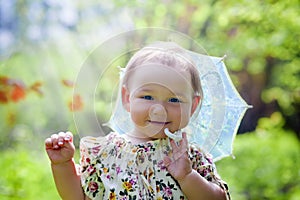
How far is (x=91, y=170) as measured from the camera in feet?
5.03

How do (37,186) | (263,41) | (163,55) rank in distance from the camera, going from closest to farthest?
1. (163,55)
2. (37,186)
3. (263,41)

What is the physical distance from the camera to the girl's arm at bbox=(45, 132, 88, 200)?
1.50 metres

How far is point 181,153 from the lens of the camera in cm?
149

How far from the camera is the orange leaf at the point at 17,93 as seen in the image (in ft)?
10.4

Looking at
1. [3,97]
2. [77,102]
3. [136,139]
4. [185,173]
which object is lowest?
[185,173]

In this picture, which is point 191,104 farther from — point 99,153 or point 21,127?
point 21,127

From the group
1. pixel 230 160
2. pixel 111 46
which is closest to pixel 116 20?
pixel 230 160

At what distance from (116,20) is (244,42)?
733 millimetres

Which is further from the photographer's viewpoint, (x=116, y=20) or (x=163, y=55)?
(x=116, y=20)

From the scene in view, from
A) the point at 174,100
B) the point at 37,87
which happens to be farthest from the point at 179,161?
the point at 37,87

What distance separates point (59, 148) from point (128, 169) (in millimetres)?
160

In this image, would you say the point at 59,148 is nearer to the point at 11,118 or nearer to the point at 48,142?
the point at 48,142

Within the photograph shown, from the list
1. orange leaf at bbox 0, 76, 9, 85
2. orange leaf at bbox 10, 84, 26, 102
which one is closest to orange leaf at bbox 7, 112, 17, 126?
orange leaf at bbox 10, 84, 26, 102

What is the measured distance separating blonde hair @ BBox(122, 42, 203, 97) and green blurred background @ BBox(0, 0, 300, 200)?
4.72ft
